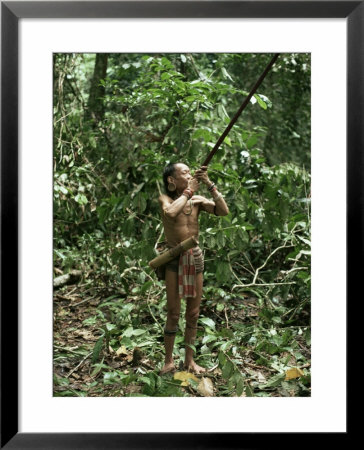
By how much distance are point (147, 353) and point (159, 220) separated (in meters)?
0.75

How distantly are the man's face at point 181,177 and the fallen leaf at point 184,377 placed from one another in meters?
0.97

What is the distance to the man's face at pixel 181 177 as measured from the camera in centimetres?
247

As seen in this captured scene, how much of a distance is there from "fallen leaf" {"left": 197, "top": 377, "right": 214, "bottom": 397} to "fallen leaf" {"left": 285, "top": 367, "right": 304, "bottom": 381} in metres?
0.38

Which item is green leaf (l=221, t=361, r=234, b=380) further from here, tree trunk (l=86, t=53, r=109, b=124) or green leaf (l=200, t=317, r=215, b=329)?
tree trunk (l=86, t=53, r=109, b=124)

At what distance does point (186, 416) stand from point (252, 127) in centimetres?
178

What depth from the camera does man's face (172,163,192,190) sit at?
Answer: 247 cm

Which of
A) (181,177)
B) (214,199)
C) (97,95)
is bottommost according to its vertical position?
(214,199)

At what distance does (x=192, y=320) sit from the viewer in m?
2.48

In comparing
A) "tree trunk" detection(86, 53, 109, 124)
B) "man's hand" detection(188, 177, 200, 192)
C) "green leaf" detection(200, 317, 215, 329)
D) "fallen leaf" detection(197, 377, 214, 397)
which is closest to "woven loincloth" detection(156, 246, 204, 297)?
"green leaf" detection(200, 317, 215, 329)

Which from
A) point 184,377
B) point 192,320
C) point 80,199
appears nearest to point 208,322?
point 192,320
